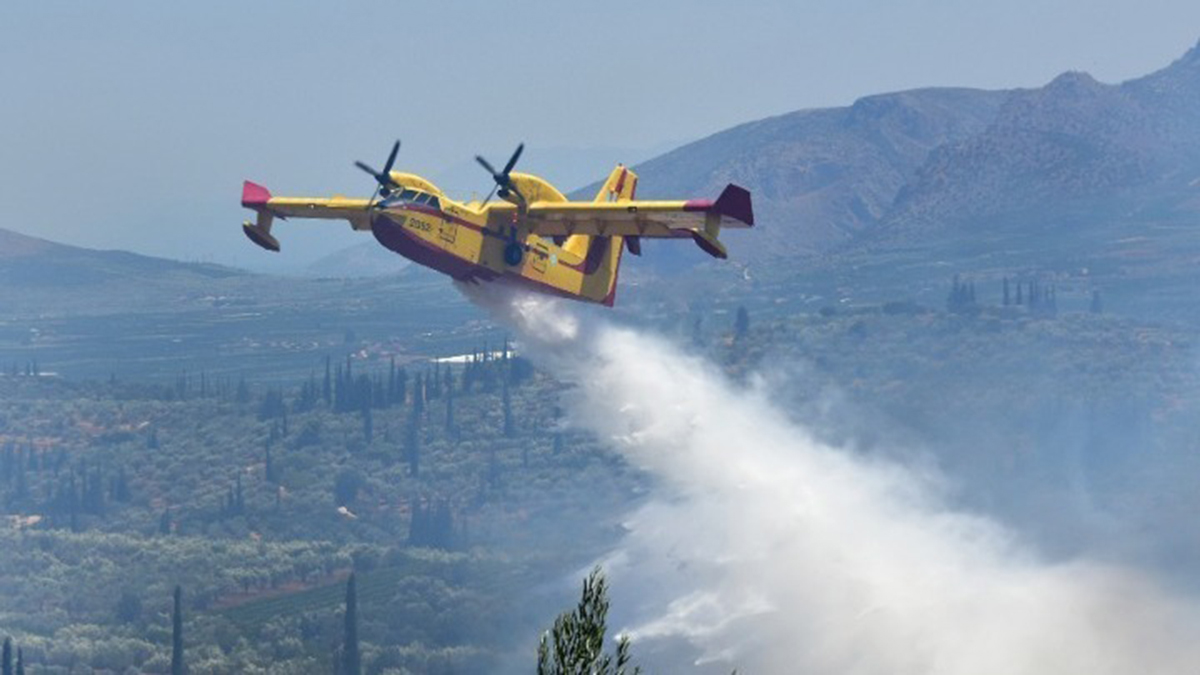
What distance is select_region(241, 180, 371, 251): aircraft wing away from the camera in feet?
331

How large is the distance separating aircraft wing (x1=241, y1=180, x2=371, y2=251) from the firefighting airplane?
2.0 inches

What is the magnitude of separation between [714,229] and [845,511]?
90.0m

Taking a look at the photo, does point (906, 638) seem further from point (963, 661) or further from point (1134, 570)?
point (1134, 570)

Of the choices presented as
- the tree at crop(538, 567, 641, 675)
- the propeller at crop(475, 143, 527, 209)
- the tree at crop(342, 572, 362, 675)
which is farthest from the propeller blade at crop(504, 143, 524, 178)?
the tree at crop(342, 572, 362, 675)

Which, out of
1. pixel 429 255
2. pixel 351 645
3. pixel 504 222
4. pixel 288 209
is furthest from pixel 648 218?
pixel 351 645

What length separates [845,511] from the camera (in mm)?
179000

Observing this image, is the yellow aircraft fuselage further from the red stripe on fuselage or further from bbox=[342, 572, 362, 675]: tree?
bbox=[342, 572, 362, 675]: tree

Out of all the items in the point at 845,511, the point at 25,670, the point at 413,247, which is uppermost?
the point at 413,247

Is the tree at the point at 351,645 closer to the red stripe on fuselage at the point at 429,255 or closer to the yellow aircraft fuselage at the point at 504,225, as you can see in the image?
the yellow aircraft fuselage at the point at 504,225

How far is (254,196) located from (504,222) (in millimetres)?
14409

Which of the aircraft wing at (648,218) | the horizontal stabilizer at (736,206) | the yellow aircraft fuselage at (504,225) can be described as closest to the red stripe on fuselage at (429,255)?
the yellow aircraft fuselage at (504,225)

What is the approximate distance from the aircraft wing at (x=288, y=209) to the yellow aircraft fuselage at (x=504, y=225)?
49 millimetres

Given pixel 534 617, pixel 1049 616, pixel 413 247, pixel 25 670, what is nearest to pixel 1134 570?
pixel 1049 616

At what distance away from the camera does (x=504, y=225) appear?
100875 millimetres
